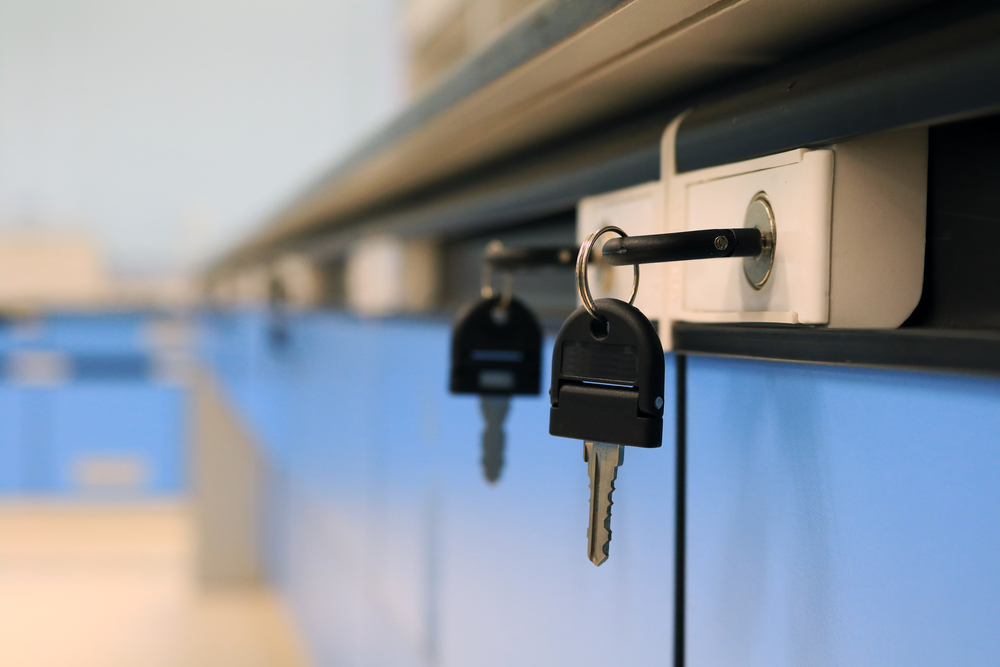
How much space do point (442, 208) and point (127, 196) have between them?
4270 millimetres

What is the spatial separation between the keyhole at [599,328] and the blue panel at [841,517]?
0.15ft

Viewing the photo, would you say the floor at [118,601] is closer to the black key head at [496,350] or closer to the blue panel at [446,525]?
the blue panel at [446,525]

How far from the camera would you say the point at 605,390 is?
32cm

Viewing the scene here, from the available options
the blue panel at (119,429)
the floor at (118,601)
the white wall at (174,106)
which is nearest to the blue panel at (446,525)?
the floor at (118,601)

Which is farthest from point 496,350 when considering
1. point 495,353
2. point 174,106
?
point 174,106

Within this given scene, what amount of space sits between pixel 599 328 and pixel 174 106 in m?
4.78

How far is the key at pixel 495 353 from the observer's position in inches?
18.7

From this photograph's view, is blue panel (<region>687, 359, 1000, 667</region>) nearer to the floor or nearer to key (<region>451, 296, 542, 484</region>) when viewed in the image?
key (<region>451, 296, 542, 484</region>)

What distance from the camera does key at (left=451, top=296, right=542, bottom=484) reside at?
1.56ft

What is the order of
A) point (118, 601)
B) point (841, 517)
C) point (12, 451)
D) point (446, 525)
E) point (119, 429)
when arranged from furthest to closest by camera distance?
point (119, 429)
point (12, 451)
point (118, 601)
point (446, 525)
point (841, 517)

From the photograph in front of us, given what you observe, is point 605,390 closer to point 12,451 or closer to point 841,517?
point 841,517

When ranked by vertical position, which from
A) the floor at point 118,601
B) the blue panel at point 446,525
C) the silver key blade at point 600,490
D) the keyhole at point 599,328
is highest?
the keyhole at point 599,328

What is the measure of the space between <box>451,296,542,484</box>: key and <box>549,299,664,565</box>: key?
134 mm

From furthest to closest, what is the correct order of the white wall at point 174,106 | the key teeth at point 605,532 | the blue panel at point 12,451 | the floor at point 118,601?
the white wall at point 174,106
the blue panel at point 12,451
the floor at point 118,601
the key teeth at point 605,532
